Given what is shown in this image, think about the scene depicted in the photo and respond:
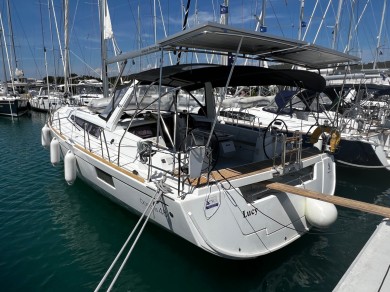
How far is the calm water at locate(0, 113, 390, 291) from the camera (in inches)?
169

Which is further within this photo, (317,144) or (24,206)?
(24,206)

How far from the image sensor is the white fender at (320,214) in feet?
14.5

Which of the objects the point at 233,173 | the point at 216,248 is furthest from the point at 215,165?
the point at 216,248

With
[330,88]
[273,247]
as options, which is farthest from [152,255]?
[330,88]

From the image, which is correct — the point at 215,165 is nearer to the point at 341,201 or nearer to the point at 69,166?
the point at 341,201

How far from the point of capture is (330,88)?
1307 cm

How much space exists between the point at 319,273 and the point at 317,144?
8.45 feet

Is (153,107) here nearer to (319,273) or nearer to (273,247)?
(273,247)

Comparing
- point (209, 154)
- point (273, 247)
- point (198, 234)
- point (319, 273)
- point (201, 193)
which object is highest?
point (209, 154)

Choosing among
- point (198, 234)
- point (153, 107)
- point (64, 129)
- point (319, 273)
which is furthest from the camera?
point (64, 129)

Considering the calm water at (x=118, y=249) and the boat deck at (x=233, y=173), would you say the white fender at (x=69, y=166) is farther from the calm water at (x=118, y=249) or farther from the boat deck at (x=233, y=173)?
the boat deck at (x=233, y=173)

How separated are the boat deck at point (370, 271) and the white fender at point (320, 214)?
5.49 feet

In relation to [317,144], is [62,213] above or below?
below

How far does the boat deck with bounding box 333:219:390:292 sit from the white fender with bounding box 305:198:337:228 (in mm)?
1674
